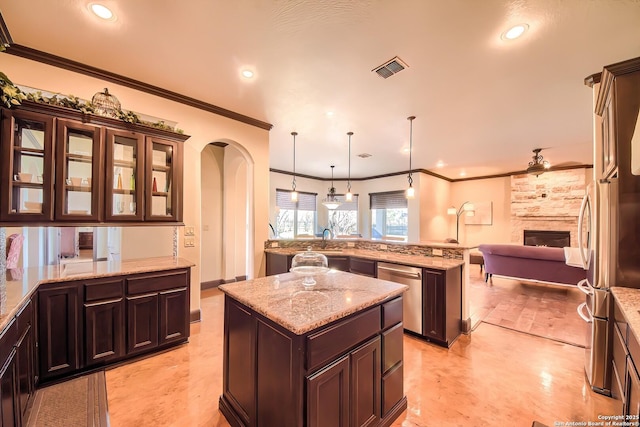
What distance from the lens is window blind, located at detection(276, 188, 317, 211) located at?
7.39 m

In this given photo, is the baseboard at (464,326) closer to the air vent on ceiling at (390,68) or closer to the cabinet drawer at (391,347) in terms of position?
the cabinet drawer at (391,347)

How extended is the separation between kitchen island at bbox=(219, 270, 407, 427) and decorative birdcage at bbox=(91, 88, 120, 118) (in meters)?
2.08

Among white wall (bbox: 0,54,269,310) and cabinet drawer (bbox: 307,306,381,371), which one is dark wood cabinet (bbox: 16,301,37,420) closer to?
white wall (bbox: 0,54,269,310)

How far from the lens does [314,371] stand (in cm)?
123

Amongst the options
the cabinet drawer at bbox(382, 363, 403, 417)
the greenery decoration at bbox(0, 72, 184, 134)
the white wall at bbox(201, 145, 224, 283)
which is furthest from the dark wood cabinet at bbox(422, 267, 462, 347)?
the white wall at bbox(201, 145, 224, 283)

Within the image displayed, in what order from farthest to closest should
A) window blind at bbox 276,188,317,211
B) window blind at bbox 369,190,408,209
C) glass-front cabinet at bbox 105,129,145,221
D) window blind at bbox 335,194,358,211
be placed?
window blind at bbox 335,194,358,211 < window blind at bbox 369,190,408,209 < window blind at bbox 276,188,317,211 < glass-front cabinet at bbox 105,129,145,221

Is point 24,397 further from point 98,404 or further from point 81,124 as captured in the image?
point 81,124

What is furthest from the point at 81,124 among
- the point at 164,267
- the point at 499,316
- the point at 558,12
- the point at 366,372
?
the point at 499,316

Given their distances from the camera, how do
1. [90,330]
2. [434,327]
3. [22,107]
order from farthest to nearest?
1. [434,327]
2. [90,330]
3. [22,107]

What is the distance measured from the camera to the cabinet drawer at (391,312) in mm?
1669

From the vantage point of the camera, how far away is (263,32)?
1951 mm

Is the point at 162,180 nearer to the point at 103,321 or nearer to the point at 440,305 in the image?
the point at 103,321

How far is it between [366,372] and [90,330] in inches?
93.2

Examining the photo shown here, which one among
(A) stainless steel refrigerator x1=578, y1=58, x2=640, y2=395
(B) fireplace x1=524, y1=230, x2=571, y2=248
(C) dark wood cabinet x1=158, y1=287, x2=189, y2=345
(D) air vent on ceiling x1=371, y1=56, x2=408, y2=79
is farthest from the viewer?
(B) fireplace x1=524, y1=230, x2=571, y2=248
